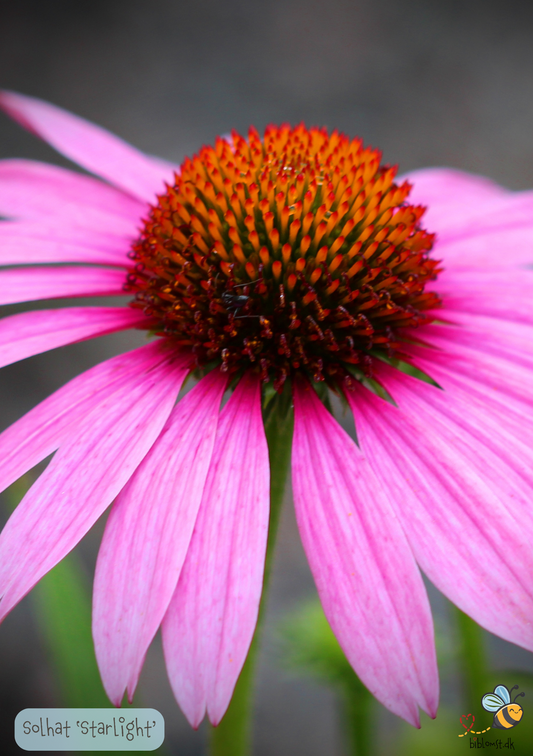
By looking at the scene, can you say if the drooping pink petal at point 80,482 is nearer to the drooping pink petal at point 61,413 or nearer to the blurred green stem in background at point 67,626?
the drooping pink petal at point 61,413

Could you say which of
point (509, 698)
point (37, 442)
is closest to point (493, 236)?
point (509, 698)

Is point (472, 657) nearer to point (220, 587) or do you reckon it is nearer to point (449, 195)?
point (220, 587)

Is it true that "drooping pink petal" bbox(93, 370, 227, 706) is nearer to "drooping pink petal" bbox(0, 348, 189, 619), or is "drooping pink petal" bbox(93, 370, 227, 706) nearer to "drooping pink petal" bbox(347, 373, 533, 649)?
"drooping pink petal" bbox(0, 348, 189, 619)

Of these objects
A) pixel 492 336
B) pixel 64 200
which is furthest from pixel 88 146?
pixel 492 336

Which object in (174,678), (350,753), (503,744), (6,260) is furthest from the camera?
(350,753)

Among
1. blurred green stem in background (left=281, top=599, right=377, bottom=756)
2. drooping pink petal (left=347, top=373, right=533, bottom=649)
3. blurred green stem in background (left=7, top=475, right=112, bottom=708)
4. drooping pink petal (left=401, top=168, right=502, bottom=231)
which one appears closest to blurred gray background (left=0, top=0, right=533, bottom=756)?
blurred green stem in background (left=281, top=599, right=377, bottom=756)

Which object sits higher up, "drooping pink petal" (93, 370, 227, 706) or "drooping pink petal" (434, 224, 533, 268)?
"drooping pink petal" (434, 224, 533, 268)

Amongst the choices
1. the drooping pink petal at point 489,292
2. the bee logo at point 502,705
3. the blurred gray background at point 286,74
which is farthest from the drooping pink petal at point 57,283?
the blurred gray background at point 286,74

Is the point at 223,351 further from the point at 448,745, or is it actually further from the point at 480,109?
the point at 480,109

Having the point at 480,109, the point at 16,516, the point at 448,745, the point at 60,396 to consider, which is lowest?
the point at 448,745
